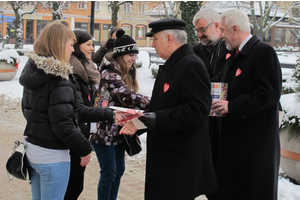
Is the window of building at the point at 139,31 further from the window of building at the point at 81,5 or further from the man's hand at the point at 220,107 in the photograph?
the man's hand at the point at 220,107

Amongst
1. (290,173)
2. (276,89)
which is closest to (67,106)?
(276,89)

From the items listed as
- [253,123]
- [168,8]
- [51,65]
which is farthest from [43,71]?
[168,8]

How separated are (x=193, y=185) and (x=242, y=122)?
0.76 metres

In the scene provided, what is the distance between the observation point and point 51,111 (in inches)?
111

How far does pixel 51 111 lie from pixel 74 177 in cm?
107

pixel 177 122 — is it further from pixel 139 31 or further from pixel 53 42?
pixel 139 31

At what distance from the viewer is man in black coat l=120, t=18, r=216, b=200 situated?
275cm

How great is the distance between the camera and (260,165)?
3.24 m

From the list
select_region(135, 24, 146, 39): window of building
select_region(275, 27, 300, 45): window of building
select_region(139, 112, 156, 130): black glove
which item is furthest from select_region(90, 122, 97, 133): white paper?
select_region(135, 24, 146, 39): window of building

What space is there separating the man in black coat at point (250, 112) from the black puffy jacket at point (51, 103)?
48.4 inches

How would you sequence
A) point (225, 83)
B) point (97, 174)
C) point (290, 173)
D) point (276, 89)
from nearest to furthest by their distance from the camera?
point (276, 89)
point (225, 83)
point (290, 173)
point (97, 174)

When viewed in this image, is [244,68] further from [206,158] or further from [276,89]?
[206,158]

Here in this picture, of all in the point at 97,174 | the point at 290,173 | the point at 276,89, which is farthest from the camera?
the point at 97,174

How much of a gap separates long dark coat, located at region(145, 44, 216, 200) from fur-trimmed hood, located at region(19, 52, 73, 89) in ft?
2.50
